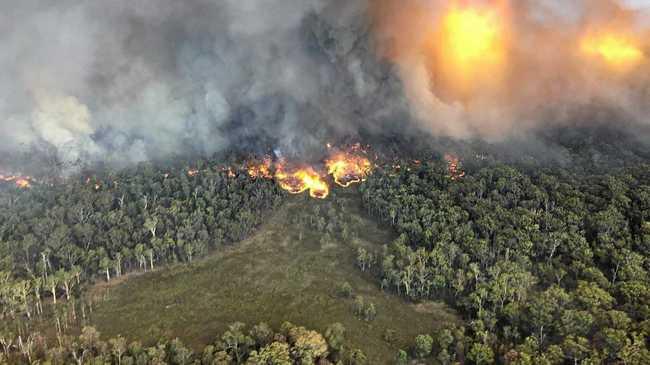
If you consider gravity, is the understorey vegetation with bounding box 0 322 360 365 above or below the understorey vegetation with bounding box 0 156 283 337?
below

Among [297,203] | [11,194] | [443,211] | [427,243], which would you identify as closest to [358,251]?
[427,243]

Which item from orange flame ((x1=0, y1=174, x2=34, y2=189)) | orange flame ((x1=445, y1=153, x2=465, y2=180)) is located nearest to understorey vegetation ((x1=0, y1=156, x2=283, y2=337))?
orange flame ((x1=0, y1=174, x2=34, y2=189))

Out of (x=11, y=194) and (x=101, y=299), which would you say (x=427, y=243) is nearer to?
(x=101, y=299)

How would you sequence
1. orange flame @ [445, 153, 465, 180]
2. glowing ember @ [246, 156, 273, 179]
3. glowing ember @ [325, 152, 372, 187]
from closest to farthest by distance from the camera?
orange flame @ [445, 153, 465, 180]
glowing ember @ [325, 152, 372, 187]
glowing ember @ [246, 156, 273, 179]

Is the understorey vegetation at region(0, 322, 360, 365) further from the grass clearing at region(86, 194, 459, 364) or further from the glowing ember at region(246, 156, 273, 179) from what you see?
the glowing ember at region(246, 156, 273, 179)

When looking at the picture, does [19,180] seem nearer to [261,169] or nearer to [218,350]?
[261,169]

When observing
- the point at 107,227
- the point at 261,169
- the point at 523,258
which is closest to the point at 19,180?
the point at 107,227
